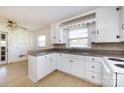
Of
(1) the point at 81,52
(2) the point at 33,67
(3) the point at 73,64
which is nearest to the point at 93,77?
(3) the point at 73,64

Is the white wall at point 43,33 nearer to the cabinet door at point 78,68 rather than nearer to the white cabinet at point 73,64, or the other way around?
the white cabinet at point 73,64

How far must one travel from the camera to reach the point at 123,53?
214 cm

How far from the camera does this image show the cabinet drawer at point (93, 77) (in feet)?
6.51

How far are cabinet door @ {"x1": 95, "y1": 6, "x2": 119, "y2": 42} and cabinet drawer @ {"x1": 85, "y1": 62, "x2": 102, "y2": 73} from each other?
687 millimetres

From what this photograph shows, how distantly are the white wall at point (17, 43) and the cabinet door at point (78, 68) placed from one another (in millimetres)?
3879

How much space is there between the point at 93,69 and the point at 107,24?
4.12 feet

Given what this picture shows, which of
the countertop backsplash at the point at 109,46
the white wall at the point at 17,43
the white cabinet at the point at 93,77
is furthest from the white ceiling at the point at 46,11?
the white cabinet at the point at 93,77

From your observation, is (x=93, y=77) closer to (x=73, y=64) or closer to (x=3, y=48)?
(x=73, y=64)

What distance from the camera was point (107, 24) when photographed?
6.75 ft

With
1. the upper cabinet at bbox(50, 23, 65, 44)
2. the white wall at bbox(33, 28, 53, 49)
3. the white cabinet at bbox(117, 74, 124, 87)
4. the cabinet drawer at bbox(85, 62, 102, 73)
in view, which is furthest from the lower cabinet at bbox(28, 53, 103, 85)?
the white wall at bbox(33, 28, 53, 49)
